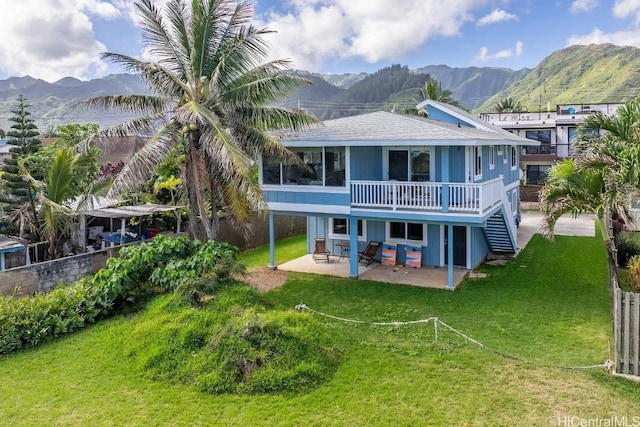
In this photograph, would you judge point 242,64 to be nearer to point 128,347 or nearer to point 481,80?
point 128,347

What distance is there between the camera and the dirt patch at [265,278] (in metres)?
14.7

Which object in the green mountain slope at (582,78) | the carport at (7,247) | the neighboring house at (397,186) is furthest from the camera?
the green mountain slope at (582,78)

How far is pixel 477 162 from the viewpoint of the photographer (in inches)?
645

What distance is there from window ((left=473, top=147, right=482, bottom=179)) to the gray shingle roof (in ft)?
2.07

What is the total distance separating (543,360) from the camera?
29.2 feet

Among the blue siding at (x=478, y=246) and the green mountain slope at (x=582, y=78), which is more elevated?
the green mountain slope at (x=582, y=78)

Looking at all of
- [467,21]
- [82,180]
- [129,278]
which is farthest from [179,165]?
[467,21]

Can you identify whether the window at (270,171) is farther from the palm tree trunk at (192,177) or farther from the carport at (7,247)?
the carport at (7,247)

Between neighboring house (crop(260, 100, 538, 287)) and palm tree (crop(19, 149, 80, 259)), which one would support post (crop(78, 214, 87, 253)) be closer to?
palm tree (crop(19, 149, 80, 259))

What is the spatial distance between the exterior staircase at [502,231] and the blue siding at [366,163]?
444 centimetres

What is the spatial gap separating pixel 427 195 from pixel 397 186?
3.60 ft

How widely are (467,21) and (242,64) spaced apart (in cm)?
5937

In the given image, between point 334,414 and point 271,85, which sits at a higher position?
point 271,85
